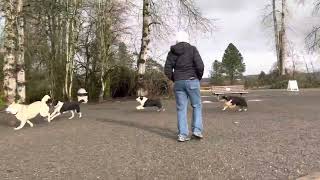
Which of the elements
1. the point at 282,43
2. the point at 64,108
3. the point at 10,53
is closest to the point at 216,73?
the point at 282,43

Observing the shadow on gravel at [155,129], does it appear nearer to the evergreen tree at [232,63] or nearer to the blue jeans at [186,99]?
the blue jeans at [186,99]

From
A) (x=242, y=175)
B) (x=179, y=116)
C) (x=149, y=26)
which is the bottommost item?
(x=242, y=175)

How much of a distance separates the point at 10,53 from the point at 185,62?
10010 mm

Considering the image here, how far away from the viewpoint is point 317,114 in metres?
16.5

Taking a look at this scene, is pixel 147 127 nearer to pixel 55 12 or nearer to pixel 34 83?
pixel 55 12

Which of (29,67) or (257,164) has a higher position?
(29,67)

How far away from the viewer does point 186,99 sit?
1102cm

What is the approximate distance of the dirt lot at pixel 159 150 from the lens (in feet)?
27.3

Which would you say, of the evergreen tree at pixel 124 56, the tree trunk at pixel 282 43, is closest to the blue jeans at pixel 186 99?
the evergreen tree at pixel 124 56

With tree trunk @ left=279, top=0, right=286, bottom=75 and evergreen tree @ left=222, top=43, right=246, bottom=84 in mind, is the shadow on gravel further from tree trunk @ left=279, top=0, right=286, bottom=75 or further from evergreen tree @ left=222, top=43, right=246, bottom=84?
evergreen tree @ left=222, top=43, right=246, bottom=84

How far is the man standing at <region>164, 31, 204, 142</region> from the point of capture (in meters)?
10.8

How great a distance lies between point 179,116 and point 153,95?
1596cm

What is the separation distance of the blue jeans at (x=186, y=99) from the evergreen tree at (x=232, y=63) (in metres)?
63.5

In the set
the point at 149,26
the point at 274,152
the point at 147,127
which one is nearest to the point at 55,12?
the point at 149,26
